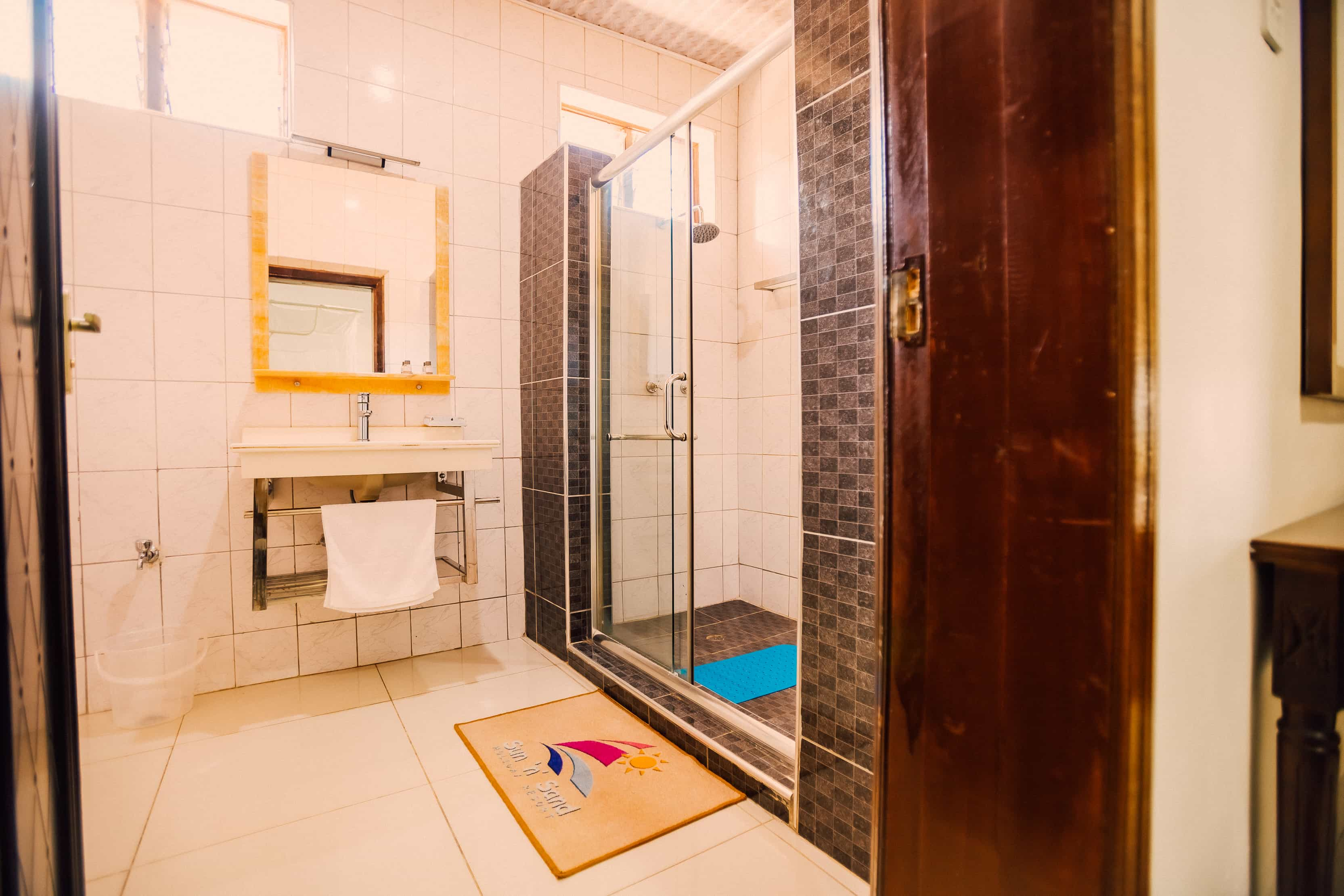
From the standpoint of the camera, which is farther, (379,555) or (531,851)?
(379,555)

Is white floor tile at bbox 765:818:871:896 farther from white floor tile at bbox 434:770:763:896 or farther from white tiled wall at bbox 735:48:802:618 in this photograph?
white tiled wall at bbox 735:48:802:618

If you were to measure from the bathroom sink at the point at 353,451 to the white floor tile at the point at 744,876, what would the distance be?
138 centimetres

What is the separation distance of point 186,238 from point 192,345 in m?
0.36

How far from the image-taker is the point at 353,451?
1.94 m

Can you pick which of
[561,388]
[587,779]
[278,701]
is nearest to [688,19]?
[561,388]

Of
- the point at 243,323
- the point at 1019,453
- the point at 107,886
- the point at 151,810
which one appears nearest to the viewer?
the point at 1019,453

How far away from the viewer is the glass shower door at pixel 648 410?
6.42 ft

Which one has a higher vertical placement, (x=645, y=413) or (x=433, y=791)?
(x=645, y=413)

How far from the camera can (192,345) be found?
2082 millimetres

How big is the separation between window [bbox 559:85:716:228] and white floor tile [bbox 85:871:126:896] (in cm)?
210

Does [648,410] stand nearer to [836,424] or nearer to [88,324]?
[836,424]

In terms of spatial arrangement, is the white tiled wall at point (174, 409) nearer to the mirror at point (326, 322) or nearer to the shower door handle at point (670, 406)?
the mirror at point (326, 322)

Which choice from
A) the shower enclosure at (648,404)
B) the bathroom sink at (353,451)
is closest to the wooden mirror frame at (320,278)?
the bathroom sink at (353,451)

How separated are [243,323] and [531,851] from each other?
6.45ft
